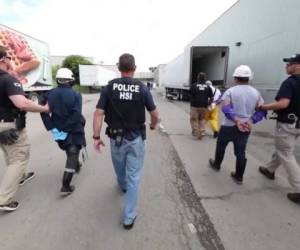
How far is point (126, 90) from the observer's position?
2877 millimetres

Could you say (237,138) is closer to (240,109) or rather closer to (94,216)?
(240,109)

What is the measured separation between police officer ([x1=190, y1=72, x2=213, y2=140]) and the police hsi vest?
452 centimetres

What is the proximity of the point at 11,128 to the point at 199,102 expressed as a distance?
16.6ft

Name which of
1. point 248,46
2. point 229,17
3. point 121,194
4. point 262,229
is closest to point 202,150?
point 121,194

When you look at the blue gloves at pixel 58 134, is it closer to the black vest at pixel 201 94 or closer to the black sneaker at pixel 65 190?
the black sneaker at pixel 65 190

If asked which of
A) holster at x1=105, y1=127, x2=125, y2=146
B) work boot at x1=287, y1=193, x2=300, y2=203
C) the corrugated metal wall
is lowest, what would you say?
work boot at x1=287, y1=193, x2=300, y2=203

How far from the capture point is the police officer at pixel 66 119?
374 centimetres

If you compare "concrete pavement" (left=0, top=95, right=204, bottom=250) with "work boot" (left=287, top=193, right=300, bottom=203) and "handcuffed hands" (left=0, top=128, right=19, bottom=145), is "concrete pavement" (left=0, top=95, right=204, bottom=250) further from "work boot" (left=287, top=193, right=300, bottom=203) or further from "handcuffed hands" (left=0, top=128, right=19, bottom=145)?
"work boot" (left=287, top=193, right=300, bottom=203)

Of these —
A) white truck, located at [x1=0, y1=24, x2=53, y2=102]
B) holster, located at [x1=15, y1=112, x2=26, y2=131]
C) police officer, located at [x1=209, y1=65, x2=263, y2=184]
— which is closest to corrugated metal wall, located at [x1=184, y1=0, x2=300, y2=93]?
police officer, located at [x1=209, y1=65, x2=263, y2=184]

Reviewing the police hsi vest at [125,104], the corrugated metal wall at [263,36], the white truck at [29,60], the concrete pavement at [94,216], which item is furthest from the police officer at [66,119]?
the white truck at [29,60]

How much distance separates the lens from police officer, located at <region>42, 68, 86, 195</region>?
12.3 feet

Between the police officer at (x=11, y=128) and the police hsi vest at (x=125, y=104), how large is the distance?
1090mm

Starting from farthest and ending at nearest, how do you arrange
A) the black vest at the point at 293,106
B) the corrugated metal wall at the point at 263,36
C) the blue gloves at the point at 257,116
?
the corrugated metal wall at the point at 263,36 < the blue gloves at the point at 257,116 < the black vest at the point at 293,106

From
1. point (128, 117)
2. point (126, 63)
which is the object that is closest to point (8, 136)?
point (128, 117)
